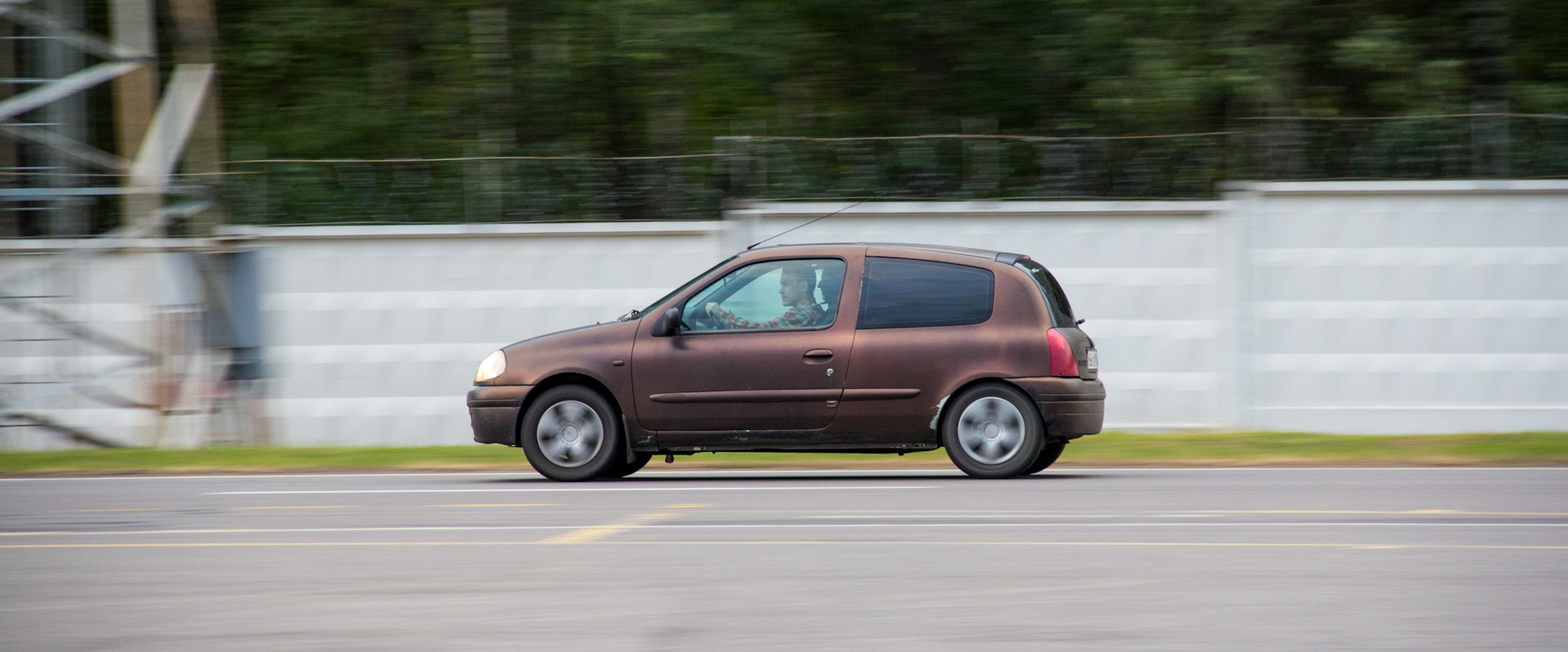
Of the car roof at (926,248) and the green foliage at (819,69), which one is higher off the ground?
the green foliage at (819,69)

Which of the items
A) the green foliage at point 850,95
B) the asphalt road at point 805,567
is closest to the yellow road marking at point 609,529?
the asphalt road at point 805,567

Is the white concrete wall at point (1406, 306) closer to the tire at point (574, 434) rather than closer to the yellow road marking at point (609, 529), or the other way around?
the tire at point (574, 434)

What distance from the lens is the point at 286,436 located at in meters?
15.4

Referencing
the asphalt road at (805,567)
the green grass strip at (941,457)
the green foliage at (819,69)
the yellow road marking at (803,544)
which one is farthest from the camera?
the green foliage at (819,69)

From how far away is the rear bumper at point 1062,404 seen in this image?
10.2 metres

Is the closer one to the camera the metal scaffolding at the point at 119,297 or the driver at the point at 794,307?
the driver at the point at 794,307

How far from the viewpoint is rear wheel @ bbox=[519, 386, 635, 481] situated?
10633 mm

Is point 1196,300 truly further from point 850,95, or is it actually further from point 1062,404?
point 850,95

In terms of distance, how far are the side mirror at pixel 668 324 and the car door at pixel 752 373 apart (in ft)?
0.17

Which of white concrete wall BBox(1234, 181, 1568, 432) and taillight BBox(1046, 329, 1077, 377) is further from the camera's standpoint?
white concrete wall BBox(1234, 181, 1568, 432)

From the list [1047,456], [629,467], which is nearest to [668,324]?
[629,467]

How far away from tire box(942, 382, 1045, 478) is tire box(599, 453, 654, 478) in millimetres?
2030

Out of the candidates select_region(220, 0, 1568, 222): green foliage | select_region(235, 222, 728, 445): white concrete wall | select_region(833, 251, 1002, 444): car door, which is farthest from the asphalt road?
select_region(220, 0, 1568, 222): green foliage

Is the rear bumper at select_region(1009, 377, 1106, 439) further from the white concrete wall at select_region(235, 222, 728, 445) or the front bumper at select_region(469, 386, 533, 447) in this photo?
the white concrete wall at select_region(235, 222, 728, 445)
